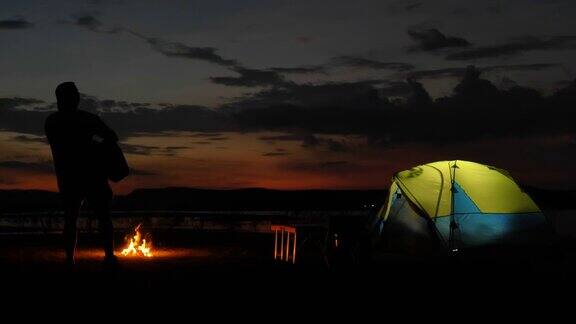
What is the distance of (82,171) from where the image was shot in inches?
335

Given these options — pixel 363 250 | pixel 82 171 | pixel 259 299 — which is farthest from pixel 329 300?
pixel 363 250

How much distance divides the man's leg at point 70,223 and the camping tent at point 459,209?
785 cm

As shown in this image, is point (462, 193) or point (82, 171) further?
point (462, 193)

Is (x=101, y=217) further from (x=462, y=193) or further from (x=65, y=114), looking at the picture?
(x=462, y=193)

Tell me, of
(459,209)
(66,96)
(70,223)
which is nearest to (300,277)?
(70,223)

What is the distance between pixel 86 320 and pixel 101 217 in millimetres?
2361

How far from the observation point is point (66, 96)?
852 centimetres

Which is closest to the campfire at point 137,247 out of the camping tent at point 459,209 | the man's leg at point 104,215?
the camping tent at point 459,209

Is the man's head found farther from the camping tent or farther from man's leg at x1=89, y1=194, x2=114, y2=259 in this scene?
the camping tent

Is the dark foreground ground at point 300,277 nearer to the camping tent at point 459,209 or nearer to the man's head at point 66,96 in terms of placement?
the camping tent at point 459,209

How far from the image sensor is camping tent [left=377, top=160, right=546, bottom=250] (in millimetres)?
15242

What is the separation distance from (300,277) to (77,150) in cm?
379

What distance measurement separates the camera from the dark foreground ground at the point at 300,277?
855 cm

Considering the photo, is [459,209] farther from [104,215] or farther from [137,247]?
[104,215]
